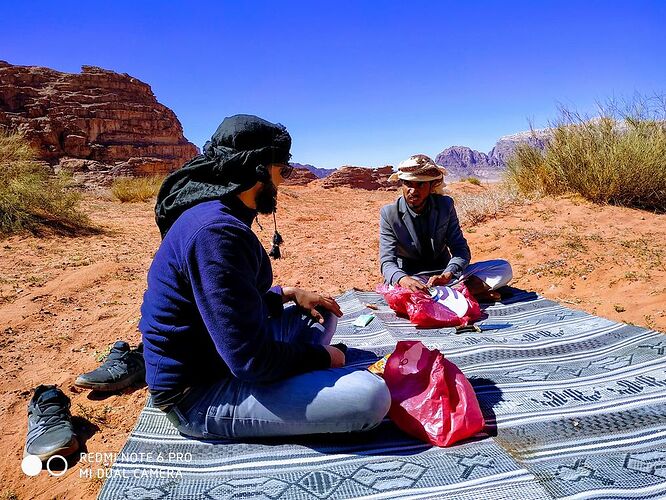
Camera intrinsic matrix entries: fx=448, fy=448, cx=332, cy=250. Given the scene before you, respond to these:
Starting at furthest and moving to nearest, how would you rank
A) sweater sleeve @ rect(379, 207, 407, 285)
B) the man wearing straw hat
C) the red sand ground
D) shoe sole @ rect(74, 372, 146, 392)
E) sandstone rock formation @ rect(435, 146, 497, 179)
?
sandstone rock formation @ rect(435, 146, 497, 179) < sweater sleeve @ rect(379, 207, 407, 285) < the man wearing straw hat < shoe sole @ rect(74, 372, 146, 392) < the red sand ground

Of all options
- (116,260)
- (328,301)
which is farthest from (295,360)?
(116,260)

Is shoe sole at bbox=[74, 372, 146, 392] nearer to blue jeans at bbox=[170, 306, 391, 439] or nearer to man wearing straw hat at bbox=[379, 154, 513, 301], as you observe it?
blue jeans at bbox=[170, 306, 391, 439]

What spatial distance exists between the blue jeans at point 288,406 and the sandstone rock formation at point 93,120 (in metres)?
33.1

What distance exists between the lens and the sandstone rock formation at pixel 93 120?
108 ft

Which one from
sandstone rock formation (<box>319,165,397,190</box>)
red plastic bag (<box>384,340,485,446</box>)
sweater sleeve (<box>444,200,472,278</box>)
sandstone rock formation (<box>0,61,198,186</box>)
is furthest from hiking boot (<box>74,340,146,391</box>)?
sandstone rock formation (<box>319,165,397,190</box>)

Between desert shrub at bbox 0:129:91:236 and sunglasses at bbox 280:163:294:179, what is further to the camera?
desert shrub at bbox 0:129:91:236

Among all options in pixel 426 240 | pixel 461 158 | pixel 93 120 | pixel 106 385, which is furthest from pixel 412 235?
pixel 461 158

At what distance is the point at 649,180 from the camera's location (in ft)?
24.5

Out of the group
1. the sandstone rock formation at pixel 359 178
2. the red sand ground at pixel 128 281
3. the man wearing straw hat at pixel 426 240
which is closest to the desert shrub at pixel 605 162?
the red sand ground at pixel 128 281

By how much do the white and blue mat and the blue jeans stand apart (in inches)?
4.3

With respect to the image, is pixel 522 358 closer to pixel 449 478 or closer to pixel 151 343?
pixel 449 478

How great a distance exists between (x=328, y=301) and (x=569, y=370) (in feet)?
4.76

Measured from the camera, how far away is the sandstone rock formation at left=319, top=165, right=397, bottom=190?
3672cm

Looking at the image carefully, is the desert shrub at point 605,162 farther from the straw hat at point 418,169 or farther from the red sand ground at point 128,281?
the straw hat at point 418,169
